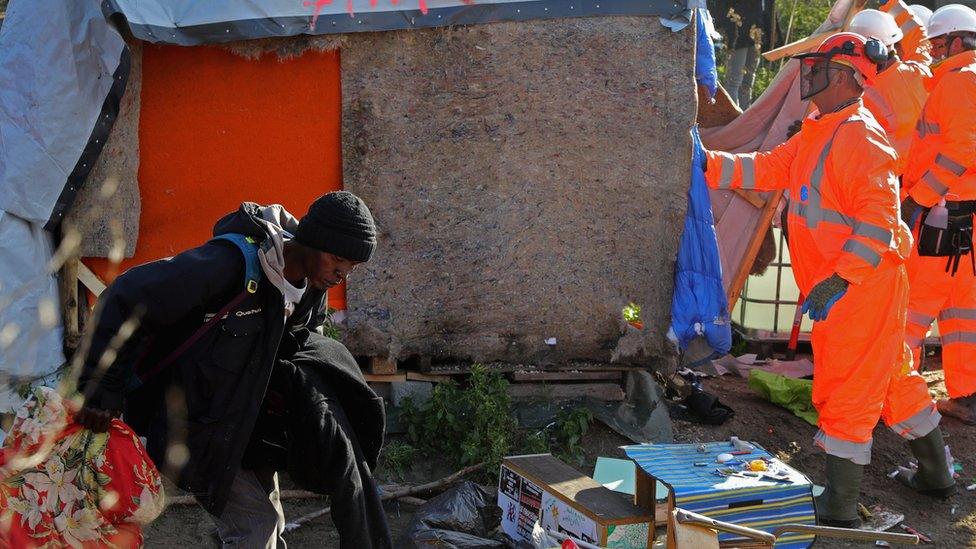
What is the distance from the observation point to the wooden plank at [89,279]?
5.20 m

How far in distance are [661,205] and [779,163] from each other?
702mm

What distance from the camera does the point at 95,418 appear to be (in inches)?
114

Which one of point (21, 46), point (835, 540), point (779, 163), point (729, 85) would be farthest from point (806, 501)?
point (729, 85)

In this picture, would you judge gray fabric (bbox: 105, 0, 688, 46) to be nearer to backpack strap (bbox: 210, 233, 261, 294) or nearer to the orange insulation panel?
the orange insulation panel

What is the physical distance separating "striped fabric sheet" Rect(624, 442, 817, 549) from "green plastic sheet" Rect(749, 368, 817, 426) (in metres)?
2.04

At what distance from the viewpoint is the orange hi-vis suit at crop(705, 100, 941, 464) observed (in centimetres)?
462

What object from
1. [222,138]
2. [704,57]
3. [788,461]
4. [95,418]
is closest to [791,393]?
[788,461]

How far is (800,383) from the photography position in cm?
634

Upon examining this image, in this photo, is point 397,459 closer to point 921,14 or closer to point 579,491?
point 579,491

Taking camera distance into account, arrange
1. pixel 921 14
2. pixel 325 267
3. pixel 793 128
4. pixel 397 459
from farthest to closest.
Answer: pixel 921 14 < pixel 793 128 < pixel 397 459 < pixel 325 267

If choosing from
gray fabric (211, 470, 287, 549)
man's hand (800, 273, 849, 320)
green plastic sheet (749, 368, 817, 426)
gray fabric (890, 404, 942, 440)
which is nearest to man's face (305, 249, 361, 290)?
gray fabric (211, 470, 287, 549)

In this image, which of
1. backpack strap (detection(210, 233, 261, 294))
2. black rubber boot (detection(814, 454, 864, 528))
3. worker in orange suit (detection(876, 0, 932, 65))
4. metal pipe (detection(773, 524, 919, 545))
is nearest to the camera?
metal pipe (detection(773, 524, 919, 545))

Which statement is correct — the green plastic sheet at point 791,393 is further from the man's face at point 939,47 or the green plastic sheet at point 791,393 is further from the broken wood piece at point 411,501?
the broken wood piece at point 411,501

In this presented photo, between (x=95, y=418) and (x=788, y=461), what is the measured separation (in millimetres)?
4126
